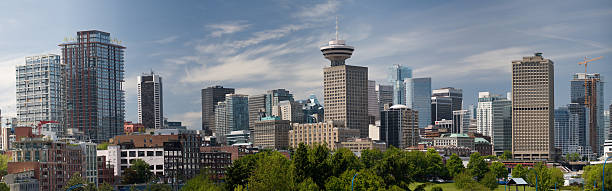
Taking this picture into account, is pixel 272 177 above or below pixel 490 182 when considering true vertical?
above

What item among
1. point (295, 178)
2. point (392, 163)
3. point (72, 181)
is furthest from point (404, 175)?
point (72, 181)

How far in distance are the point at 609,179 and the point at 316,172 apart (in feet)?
211

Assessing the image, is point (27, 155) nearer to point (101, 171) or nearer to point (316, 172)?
point (101, 171)

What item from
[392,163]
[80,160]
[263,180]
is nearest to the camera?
[263,180]

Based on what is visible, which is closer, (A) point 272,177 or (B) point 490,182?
(A) point 272,177

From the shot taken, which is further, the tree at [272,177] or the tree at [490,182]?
the tree at [490,182]

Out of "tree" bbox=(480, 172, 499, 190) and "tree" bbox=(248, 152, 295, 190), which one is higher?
"tree" bbox=(248, 152, 295, 190)

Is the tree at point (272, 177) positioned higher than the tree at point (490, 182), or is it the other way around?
the tree at point (272, 177)

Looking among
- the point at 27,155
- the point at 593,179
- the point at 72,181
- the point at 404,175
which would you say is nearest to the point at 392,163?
the point at 404,175

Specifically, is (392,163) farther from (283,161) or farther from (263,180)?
(263,180)

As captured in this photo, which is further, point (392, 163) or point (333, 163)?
point (392, 163)

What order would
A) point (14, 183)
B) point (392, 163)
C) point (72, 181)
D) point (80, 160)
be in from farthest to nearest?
1. point (80, 160)
2. point (72, 181)
3. point (14, 183)
4. point (392, 163)

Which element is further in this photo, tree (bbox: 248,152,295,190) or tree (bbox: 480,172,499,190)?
tree (bbox: 480,172,499,190)

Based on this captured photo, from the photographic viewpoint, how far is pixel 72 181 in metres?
172
